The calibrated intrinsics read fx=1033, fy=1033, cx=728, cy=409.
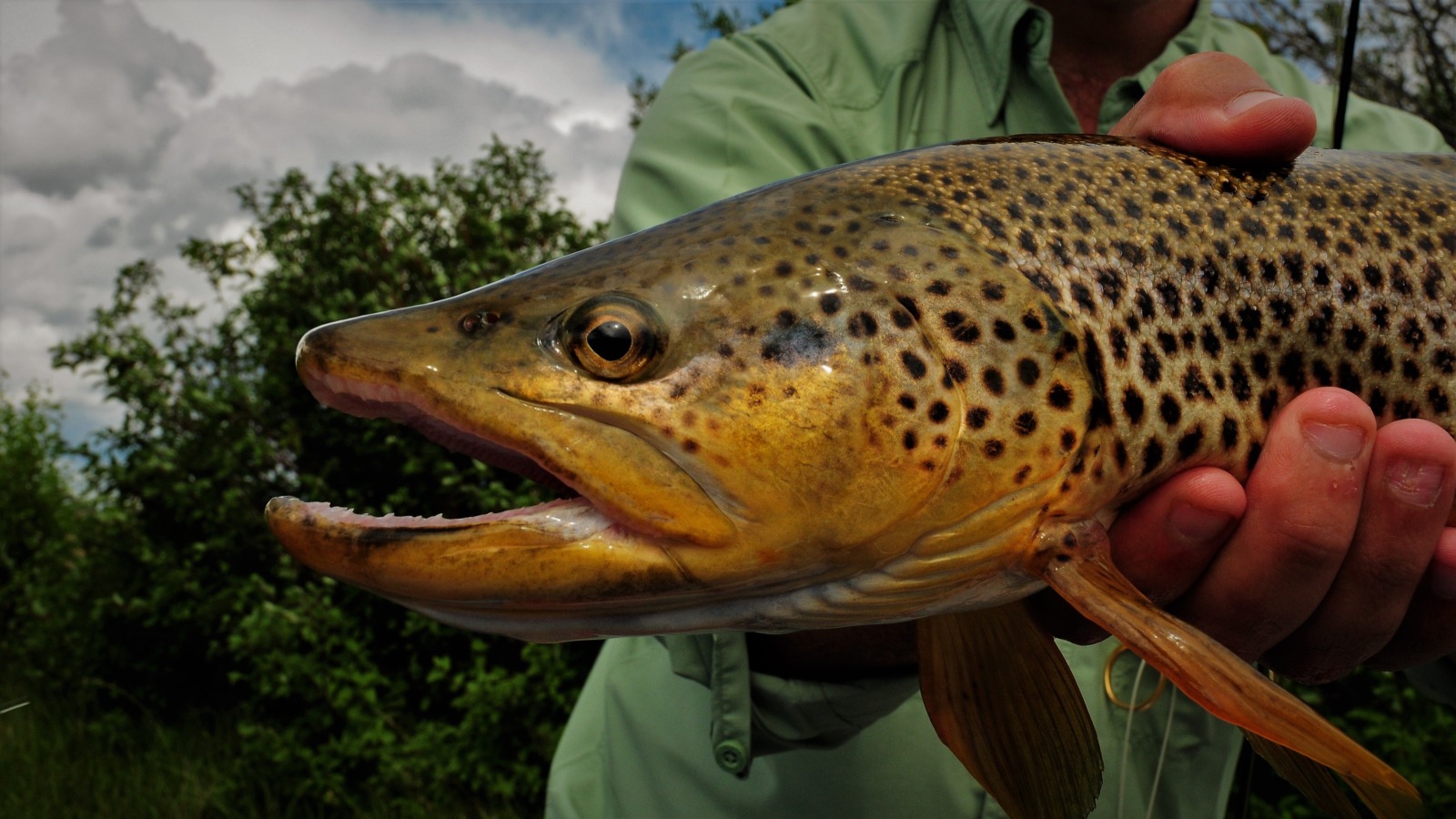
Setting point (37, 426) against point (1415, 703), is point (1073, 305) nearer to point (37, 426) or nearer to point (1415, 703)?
point (1415, 703)

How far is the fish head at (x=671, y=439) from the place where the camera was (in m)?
1.40

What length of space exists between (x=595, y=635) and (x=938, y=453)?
0.56 m

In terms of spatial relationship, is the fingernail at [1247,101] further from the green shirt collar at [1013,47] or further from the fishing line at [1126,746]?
the fishing line at [1126,746]

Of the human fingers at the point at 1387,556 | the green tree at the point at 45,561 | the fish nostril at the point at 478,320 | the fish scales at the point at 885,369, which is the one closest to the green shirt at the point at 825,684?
the human fingers at the point at 1387,556

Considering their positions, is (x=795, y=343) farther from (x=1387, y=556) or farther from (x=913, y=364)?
(x=1387, y=556)

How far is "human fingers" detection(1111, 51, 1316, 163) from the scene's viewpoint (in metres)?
1.80

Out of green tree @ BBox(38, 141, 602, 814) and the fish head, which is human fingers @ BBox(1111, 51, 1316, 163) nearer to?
the fish head

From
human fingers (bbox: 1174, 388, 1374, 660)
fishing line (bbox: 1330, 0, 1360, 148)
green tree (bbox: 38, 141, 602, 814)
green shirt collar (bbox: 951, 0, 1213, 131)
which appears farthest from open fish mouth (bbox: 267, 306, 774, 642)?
green tree (bbox: 38, 141, 602, 814)

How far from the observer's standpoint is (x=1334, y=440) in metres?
1.64

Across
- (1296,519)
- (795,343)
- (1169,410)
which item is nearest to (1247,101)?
(1169,410)

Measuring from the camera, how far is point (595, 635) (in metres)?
1.48

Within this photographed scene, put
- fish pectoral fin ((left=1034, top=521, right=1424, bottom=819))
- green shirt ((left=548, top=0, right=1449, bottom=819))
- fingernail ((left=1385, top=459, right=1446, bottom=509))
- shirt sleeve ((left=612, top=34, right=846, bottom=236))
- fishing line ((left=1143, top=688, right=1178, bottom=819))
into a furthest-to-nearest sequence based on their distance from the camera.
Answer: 1. shirt sleeve ((left=612, top=34, right=846, bottom=236))
2. fishing line ((left=1143, top=688, right=1178, bottom=819))
3. green shirt ((left=548, top=0, right=1449, bottom=819))
4. fingernail ((left=1385, top=459, right=1446, bottom=509))
5. fish pectoral fin ((left=1034, top=521, right=1424, bottom=819))

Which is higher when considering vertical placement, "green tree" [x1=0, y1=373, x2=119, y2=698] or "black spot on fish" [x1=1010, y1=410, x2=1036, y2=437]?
"black spot on fish" [x1=1010, y1=410, x2=1036, y2=437]

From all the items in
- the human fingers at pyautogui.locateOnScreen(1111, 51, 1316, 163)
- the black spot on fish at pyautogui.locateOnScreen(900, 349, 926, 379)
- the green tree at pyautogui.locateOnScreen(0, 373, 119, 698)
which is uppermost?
the human fingers at pyautogui.locateOnScreen(1111, 51, 1316, 163)
